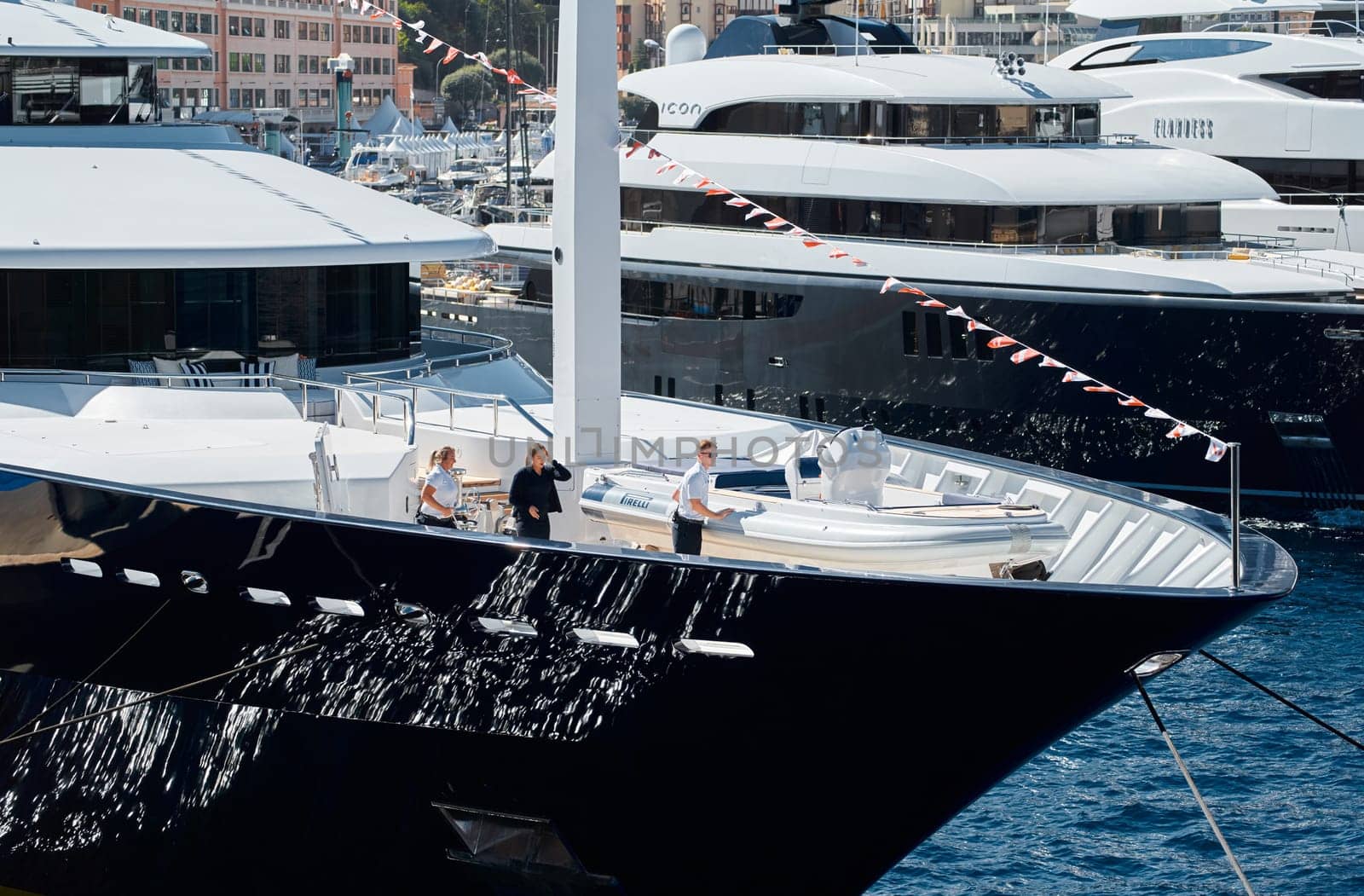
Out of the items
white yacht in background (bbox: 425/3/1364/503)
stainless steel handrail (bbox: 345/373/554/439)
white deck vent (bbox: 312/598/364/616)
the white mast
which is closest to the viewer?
white deck vent (bbox: 312/598/364/616)

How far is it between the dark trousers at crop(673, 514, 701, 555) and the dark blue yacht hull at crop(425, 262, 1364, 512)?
43.6 feet

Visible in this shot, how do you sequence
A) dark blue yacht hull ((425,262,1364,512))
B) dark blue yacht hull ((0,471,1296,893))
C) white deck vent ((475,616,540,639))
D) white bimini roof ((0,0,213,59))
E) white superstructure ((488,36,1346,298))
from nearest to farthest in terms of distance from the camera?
1. dark blue yacht hull ((0,471,1296,893))
2. white deck vent ((475,616,540,639))
3. white bimini roof ((0,0,213,59))
4. dark blue yacht hull ((425,262,1364,512))
5. white superstructure ((488,36,1346,298))

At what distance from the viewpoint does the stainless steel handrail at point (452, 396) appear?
41.9ft

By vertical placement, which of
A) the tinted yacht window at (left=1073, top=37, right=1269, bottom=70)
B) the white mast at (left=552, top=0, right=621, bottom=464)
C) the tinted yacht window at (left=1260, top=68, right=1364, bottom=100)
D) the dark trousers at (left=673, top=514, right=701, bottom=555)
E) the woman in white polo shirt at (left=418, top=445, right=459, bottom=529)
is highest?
the tinted yacht window at (left=1073, top=37, right=1269, bottom=70)

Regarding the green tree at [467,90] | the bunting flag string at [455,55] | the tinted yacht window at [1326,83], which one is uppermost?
the green tree at [467,90]

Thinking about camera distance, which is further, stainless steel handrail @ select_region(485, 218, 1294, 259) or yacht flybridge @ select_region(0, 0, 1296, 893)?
stainless steel handrail @ select_region(485, 218, 1294, 259)

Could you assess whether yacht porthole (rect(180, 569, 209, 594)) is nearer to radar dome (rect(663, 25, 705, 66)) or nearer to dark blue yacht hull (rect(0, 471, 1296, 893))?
dark blue yacht hull (rect(0, 471, 1296, 893))

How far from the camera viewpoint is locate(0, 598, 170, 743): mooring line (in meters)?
10.8

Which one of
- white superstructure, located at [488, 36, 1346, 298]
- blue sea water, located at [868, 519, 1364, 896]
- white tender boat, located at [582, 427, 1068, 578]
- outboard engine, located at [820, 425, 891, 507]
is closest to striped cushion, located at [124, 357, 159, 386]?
white tender boat, located at [582, 427, 1068, 578]

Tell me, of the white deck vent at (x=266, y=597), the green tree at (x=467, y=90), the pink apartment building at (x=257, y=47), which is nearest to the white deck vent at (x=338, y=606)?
the white deck vent at (x=266, y=597)

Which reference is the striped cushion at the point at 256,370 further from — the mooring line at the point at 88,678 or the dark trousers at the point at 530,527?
the dark trousers at the point at 530,527

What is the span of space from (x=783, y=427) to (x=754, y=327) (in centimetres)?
1232

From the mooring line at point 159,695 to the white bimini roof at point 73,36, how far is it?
20.5 ft

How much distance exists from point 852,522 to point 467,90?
9372 cm
